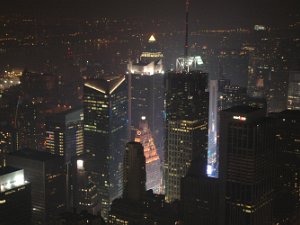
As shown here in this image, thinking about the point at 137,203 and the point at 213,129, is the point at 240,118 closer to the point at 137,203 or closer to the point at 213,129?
the point at 137,203

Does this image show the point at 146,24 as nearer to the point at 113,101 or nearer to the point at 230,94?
the point at 113,101

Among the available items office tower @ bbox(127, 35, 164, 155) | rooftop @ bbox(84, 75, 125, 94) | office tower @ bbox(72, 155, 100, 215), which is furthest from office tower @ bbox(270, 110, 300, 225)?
rooftop @ bbox(84, 75, 125, 94)

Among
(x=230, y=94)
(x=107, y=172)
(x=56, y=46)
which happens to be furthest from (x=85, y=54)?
(x=230, y=94)

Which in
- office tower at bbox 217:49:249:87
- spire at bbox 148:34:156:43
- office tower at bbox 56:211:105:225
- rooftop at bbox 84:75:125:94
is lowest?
office tower at bbox 56:211:105:225

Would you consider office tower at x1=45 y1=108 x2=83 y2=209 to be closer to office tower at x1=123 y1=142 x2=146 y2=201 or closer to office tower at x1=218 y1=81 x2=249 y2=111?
office tower at x1=123 y1=142 x2=146 y2=201

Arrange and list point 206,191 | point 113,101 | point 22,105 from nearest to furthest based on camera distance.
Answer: point 206,191
point 22,105
point 113,101

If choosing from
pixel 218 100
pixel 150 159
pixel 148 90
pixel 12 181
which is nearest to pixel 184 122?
pixel 150 159

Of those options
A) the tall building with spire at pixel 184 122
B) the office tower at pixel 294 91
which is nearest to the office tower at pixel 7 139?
the tall building with spire at pixel 184 122
